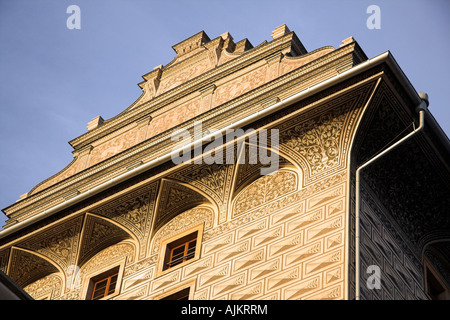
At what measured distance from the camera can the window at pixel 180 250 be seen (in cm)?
1340

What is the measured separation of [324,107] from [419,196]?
1.95 metres

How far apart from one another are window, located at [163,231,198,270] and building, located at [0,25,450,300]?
21 millimetres

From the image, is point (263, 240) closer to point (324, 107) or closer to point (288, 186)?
point (288, 186)

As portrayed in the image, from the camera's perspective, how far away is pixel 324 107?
1303cm

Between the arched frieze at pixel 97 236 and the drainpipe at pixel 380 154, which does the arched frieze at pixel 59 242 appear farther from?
the drainpipe at pixel 380 154

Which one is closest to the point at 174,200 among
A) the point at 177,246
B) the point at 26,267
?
the point at 177,246

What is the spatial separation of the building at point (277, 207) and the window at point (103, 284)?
0.02m

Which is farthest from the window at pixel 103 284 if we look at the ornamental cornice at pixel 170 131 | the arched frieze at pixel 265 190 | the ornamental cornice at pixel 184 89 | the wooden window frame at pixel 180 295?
the ornamental cornice at pixel 184 89

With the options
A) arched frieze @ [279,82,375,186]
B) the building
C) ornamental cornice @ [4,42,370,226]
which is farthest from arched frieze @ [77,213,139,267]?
arched frieze @ [279,82,375,186]

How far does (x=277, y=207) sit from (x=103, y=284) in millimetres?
3117

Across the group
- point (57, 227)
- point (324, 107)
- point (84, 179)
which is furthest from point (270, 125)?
point (84, 179)

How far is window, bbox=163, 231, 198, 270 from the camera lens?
1340 centimetres

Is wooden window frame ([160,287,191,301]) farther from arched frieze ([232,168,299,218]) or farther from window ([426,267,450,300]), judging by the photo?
window ([426,267,450,300])

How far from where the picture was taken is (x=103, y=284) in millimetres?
14258
